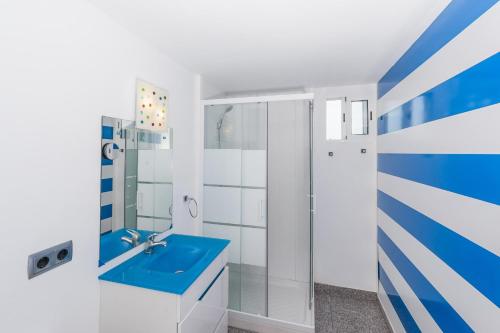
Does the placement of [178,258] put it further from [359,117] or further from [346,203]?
[359,117]

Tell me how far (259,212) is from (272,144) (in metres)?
0.69

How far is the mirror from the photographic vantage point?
1.47 m

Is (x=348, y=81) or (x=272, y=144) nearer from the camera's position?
(x=272, y=144)

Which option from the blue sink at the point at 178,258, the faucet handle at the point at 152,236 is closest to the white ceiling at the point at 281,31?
the faucet handle at the point at 152,236

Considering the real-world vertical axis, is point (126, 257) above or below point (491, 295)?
below

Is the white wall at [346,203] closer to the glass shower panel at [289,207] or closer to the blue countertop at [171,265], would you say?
the glass shower panel at [289,207]

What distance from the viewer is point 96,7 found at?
1367mm

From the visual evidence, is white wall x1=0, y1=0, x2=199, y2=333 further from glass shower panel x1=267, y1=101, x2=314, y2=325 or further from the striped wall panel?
glass shower panel x1=267, y1=101, x2=314, y2=325

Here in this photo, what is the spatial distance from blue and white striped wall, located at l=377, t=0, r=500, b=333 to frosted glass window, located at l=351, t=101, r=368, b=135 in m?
0.65

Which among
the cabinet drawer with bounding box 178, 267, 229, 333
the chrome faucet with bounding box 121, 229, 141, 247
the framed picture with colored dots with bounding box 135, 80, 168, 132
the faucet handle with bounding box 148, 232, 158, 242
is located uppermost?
the framed picture with colored dots with bounding box 135, 80, 168, 132

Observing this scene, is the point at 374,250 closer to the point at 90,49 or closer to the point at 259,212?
the point at 259,212

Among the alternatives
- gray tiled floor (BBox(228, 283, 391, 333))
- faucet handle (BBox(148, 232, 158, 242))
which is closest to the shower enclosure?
gray tiled floor (BBox(228, 283, 391, 333))

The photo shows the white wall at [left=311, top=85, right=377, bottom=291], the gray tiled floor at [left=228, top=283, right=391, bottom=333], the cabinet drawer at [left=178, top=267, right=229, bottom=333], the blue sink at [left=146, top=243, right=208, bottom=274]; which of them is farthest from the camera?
the white wall at [left=311, top=85, right=377, bottom=291]

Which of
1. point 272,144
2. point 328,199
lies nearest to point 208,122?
point 272,144
